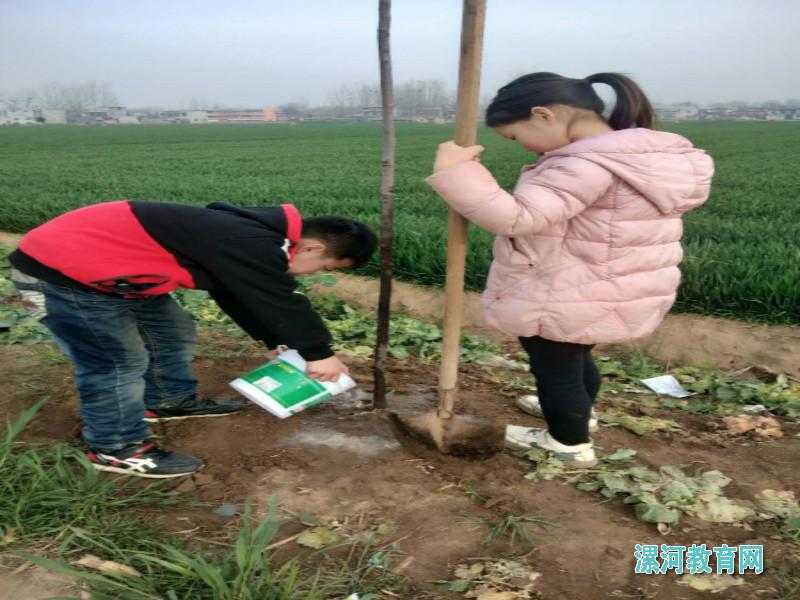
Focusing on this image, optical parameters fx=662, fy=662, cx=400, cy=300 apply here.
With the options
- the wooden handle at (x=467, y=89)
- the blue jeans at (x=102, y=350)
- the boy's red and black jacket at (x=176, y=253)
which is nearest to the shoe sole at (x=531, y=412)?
the wooden handle at (x=467, y=89)

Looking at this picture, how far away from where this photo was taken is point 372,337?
4102 millimetres

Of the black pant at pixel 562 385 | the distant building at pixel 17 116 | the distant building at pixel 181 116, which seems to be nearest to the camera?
the black pant at pixel 562 385

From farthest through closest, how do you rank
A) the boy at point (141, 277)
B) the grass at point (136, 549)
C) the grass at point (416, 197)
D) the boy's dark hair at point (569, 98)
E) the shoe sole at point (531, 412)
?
the grass at point (416, 197) < the shoe sole at point (531, 412) < the boy at point (141, 277) < the boy's dark hair at point (569, 98) < the grass at point (136, 549)

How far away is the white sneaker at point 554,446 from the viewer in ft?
7.88

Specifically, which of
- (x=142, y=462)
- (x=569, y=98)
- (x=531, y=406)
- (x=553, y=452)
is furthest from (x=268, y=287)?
(x=531, y=406)

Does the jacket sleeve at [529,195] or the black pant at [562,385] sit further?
the black pant at [562,385]

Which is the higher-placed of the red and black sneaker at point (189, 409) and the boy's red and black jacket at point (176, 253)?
the boy's red and black jacket at point (176, 253)

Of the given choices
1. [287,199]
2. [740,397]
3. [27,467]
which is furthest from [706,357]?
[287,199]

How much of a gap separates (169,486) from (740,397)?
2.72 m

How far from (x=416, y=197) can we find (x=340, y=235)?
7690mm

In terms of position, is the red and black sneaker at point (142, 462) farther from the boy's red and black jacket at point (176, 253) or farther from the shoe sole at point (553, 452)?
the shoe sole at point (553, 452)

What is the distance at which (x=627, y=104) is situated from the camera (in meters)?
2.01

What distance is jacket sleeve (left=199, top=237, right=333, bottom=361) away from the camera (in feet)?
6.79

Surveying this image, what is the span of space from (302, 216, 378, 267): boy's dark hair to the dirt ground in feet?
2.59
